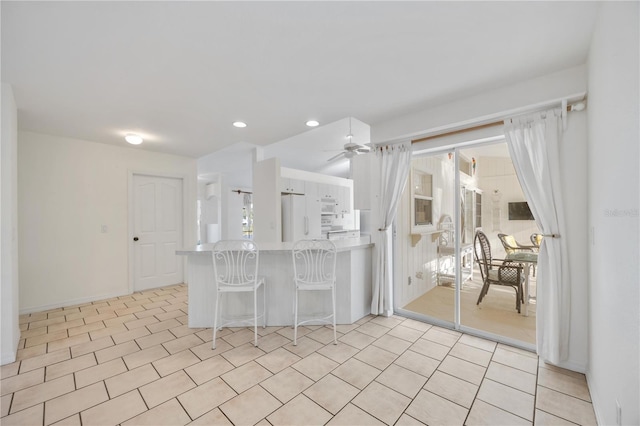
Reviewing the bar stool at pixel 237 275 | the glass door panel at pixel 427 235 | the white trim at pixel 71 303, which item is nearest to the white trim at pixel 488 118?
the glass door panel at pixel 427 235

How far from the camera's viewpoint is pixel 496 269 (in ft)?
11.0

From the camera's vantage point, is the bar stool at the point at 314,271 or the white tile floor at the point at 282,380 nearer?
the white tile floor at the point at 282,380

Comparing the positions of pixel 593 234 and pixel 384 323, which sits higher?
pixel 593 234

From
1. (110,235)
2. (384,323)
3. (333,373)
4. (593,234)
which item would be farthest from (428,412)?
(110,235)

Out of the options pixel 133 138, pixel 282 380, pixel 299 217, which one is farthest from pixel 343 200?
pixel 282 380

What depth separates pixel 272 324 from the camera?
3.08 m

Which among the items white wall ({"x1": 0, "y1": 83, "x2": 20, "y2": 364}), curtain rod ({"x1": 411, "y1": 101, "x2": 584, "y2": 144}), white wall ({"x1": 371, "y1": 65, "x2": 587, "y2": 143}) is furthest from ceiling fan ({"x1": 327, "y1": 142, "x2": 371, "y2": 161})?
white wall ({"x1": 0, "y1": 83, "x2": 20, "y2": 364})

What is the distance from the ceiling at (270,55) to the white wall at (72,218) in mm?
787

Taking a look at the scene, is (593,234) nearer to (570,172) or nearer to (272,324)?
(570,172)

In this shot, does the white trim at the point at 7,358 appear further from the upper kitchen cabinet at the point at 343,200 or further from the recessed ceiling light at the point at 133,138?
the upper kitchen cabinet at the point at 343,200

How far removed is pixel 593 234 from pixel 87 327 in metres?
4.91

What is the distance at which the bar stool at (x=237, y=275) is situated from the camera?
102 inches

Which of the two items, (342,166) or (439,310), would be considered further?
(342,166)

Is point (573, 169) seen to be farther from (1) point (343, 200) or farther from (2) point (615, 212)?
(1) point (343, 200)
